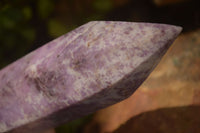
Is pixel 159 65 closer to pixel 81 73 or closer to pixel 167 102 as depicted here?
pixel 167 102

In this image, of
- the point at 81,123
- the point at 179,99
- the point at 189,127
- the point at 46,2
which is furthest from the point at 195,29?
the point at 46,2

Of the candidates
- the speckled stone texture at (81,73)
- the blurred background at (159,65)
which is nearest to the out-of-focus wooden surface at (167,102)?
the blurred background at (159,65)

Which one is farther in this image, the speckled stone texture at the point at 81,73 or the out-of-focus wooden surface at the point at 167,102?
the out-of-focus wooden surface at the point at 167,102

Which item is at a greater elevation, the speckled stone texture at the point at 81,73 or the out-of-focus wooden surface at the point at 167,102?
the speckled stone texture at the point at 81,73

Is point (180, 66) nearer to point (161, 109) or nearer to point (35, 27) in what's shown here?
point (161, 109)

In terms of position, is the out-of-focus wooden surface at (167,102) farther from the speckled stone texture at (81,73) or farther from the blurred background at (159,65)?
the speckled stone texture at (81,73)

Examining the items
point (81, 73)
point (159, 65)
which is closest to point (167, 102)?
point (159, 65)

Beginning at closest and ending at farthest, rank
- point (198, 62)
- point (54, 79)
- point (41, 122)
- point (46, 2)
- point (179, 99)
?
point (54, 79) < point (41, 122) < point (179, 99) < point (198, 62) < point (46, 2)
